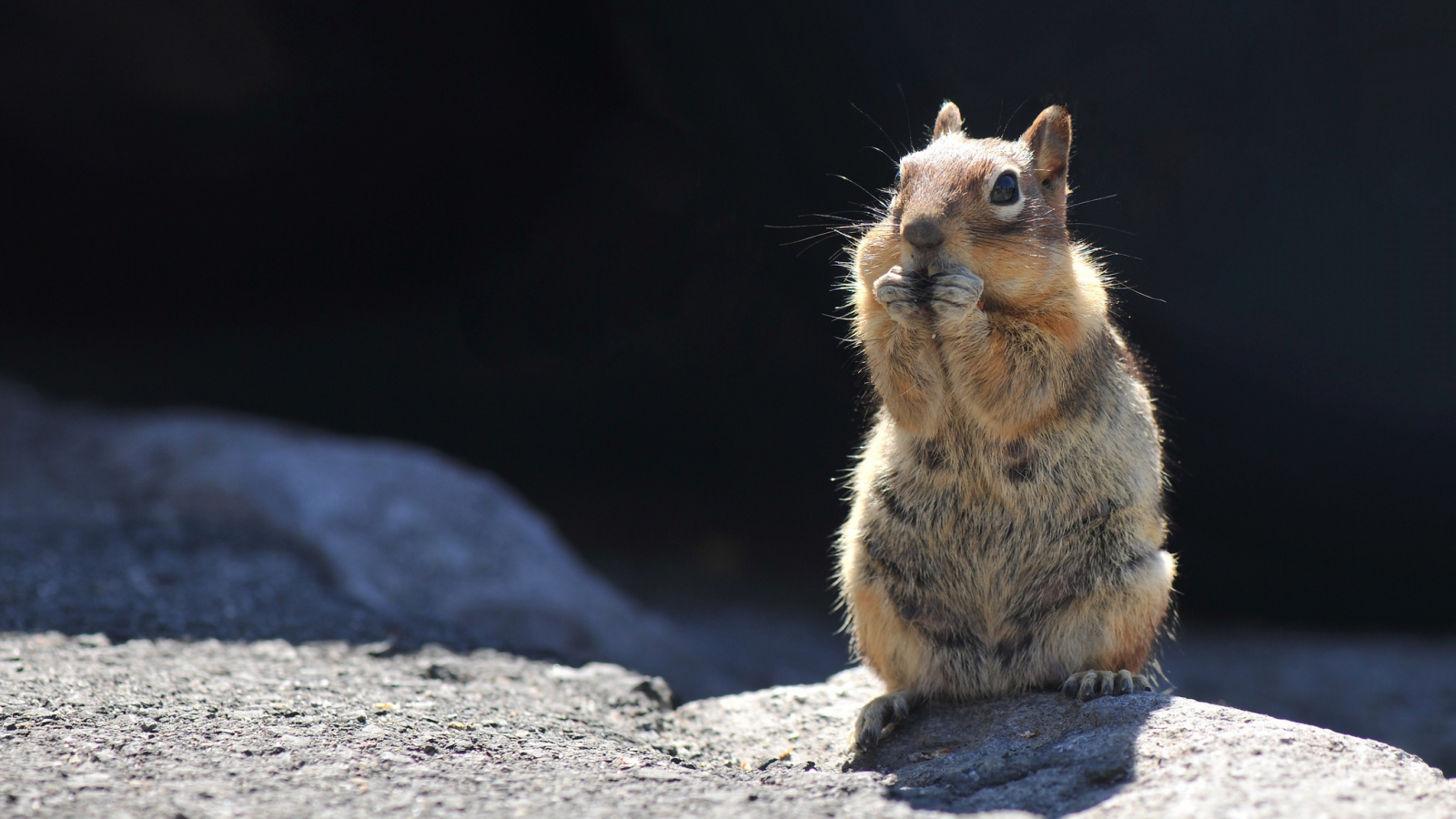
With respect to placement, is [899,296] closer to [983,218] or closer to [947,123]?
[983,218]

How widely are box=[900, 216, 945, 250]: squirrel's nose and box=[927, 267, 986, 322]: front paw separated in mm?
120

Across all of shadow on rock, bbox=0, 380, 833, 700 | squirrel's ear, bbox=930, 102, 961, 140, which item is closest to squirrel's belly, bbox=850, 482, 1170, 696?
squirrel's ear, bbox=930, 102, 961, 140

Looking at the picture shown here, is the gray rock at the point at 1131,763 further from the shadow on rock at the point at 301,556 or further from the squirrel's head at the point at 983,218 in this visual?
the shadow on rock at the point at 301,556

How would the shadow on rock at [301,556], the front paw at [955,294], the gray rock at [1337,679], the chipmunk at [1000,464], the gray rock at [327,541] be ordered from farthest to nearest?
the gray rock at [1337,679] < the gray rock at [327,541] < the shadow on rock at [301,556] < the chipmunk at [1000,464] < the front paw at [955,294]

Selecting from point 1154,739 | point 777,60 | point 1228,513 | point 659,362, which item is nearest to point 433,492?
point 659,362

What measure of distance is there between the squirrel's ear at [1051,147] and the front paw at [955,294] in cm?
81

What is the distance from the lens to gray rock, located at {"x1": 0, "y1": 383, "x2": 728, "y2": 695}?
5.89m

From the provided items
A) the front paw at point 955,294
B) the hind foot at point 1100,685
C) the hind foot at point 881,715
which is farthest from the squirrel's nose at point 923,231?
the hind foot at point 881,715

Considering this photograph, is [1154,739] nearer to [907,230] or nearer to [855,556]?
[855,556]

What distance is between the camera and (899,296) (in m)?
3.38

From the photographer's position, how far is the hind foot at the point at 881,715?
394 cm

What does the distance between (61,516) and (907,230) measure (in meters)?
6.06

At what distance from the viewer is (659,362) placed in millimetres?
8383

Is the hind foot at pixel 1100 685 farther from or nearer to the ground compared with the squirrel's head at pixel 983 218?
nearer to the ground
